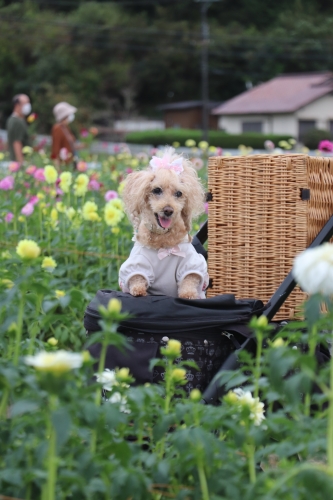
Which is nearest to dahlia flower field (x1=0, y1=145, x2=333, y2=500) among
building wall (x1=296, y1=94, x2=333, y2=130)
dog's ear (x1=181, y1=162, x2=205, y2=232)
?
dog's ear (x1=181, y1=162, x2=205, y2=232)

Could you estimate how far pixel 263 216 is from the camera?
337 centimetres

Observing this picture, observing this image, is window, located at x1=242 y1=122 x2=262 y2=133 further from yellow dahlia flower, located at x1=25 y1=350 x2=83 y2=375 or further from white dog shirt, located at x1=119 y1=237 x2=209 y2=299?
yellow dahlia flower, located at x1=25 y1=350 x2=83 y2=375

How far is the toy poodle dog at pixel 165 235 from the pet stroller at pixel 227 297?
171 mm

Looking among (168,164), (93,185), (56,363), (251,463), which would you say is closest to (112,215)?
(168,164)

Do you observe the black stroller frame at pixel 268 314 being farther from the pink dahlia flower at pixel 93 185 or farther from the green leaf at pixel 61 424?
the pink dahlia flower at pixel 93 185

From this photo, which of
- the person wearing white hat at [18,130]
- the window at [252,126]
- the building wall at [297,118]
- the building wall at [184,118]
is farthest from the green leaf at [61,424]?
the building wall at [184,118]

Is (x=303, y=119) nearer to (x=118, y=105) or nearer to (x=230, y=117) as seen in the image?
(x=230, y=117)

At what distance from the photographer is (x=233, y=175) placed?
11.2ft

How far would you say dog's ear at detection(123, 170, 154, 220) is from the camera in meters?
3.22

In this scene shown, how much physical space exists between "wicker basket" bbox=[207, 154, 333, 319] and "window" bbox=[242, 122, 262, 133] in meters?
46.3

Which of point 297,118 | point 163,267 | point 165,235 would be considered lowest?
point 163,267

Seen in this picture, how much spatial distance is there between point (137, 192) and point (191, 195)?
0.21 meters

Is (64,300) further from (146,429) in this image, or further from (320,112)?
(320,112)

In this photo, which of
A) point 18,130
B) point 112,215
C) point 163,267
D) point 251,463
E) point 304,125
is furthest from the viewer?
point 304,125
